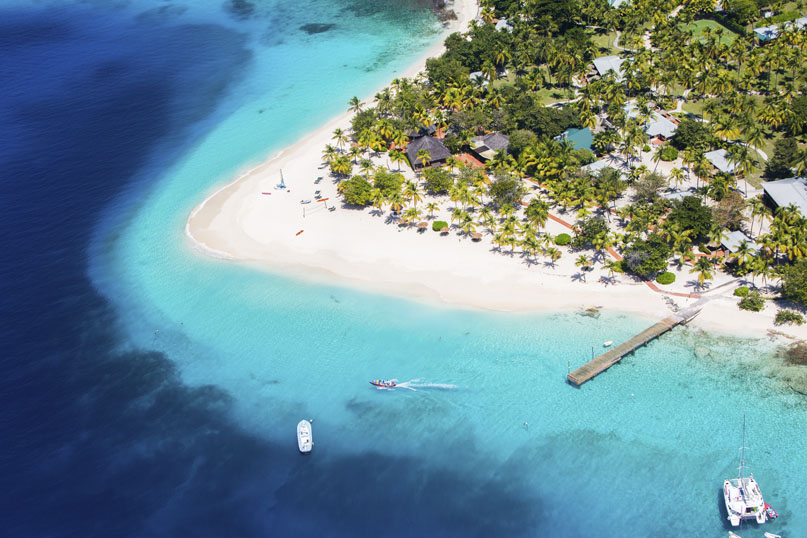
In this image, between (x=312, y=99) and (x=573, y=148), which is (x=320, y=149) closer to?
(x=312, y=99)

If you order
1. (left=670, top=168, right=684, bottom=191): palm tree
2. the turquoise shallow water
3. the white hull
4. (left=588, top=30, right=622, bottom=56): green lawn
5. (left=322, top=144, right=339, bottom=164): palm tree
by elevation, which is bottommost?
the white hull

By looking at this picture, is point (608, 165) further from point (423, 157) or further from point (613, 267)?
point (423, 157)

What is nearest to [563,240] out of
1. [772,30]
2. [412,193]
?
[412,193]

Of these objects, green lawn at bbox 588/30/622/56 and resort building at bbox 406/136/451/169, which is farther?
green lawn at bbox 588/30/622/56

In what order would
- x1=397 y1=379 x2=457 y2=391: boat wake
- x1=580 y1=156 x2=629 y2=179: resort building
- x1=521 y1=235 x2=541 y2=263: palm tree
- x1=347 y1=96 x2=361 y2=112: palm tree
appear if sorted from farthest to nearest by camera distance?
x1=347 y1=96 x2=361 y2=112: palm tree → x1=580 y1=156 x2=629 y2=179: resort building → x1=521 y1=235 x2=541 y2=263: palm tree → x1=397 y1=379 x2=457 y2=391: boat wake

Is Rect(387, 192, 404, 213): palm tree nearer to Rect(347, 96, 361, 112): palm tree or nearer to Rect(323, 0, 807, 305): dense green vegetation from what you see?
Rect(323, 0, 807, 305): dense green vegetation

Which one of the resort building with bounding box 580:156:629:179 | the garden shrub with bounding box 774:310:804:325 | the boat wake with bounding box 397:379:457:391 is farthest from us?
the resort building with bounding box 580:156:629:179

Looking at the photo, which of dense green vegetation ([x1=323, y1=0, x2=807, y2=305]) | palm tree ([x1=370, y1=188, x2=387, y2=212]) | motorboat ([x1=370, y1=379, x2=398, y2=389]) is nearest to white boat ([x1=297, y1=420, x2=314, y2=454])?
motorboat ([x1=370, y1=379, x2=398, y2=389])
